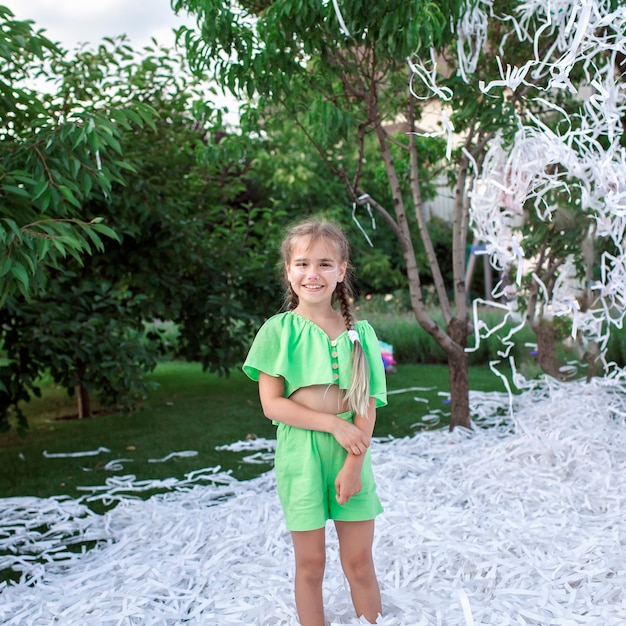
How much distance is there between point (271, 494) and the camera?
11.3 feet

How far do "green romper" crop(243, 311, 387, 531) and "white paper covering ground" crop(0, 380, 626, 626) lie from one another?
1.23 ft

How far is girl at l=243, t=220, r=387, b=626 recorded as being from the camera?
1.79 metres

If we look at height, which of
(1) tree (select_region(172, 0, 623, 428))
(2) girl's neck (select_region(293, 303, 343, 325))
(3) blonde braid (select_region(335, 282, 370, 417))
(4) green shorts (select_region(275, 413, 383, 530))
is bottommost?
(4) green shorts (select_region(275, 413, 383, 530))

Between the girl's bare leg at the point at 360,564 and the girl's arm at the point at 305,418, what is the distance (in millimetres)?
224

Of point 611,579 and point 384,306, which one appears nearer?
point 611,579

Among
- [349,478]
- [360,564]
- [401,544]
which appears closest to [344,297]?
[349,478]

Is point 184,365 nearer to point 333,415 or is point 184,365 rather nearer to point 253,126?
point 253,126

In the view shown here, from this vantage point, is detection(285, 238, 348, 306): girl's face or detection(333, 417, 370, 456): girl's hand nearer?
detection(333, 417, 370, 456): girl's hand

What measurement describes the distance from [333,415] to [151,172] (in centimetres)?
355

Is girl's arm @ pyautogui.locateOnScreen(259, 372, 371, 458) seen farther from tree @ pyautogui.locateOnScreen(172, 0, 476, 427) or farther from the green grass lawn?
the green grass lawn

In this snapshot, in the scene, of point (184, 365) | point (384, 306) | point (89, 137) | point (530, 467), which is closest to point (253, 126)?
point (89, 137)

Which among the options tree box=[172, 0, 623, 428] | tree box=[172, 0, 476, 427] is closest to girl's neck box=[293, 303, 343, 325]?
tree box=[172, 0, 623, 428]

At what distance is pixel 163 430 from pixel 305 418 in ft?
11.5

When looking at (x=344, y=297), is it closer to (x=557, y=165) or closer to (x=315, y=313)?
(x=315, y=313)
